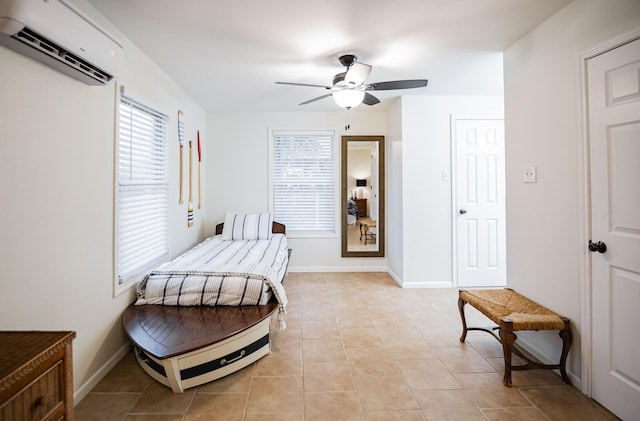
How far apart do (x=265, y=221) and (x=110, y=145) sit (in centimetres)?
241

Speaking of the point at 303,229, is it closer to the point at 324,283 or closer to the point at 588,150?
the point at 324,283

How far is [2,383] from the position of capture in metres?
0.87

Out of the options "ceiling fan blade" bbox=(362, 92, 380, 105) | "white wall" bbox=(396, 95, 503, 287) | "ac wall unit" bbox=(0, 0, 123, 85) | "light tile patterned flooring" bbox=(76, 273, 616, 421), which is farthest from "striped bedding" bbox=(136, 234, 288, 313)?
"white wall" bbox=(396, 95, 503, 287)

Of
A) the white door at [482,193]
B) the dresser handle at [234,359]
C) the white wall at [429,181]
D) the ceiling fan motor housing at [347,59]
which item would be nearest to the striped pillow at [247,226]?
the white wall at [429,181]

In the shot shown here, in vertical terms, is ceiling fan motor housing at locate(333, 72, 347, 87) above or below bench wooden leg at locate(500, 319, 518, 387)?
above

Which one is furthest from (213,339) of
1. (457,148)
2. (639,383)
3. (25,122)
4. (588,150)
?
(457,148)

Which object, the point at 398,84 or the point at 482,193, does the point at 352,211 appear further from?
the point at 398,84

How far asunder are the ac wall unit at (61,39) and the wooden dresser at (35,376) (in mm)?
1270

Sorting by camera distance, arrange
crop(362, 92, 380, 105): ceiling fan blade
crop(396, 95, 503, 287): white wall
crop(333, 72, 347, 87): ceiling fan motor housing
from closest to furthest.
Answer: crop(333, 72, 347, 87): ceiling fan motor housing → crop(362, 92, 380, 105): ceiling fan blade → crop(396, 95, 503, 287): white wall

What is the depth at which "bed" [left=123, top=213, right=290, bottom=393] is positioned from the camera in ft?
6.39

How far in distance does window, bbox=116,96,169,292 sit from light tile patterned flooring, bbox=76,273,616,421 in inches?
30.2

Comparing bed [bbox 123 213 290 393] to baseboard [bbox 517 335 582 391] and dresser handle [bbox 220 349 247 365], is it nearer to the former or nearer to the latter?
dresser handle [bbox 220 349 247 365]

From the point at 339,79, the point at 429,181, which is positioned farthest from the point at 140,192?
the point at 429,181

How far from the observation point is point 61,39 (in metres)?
1.57
